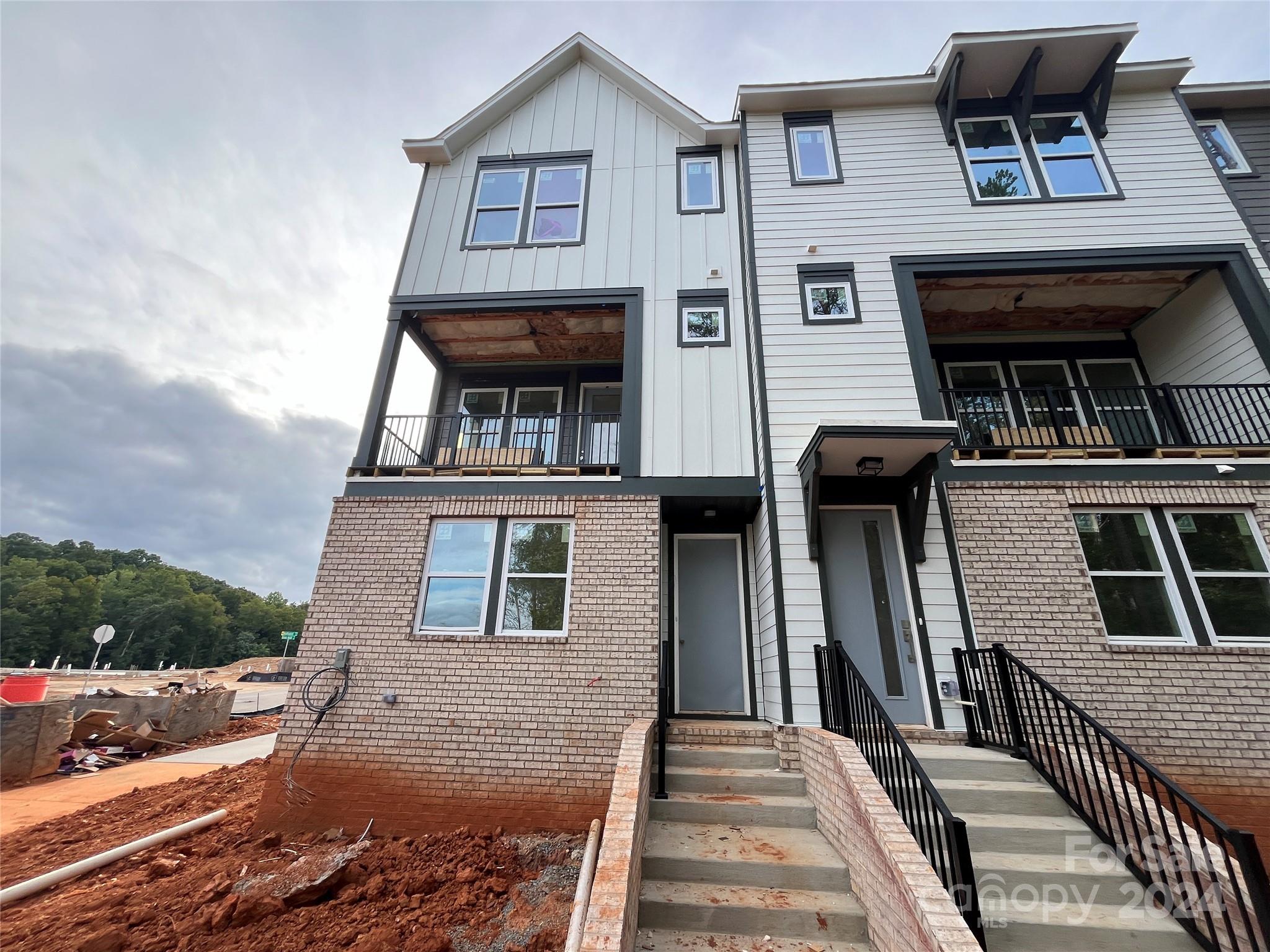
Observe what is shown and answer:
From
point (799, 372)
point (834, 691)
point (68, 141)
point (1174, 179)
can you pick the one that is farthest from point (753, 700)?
point (68, 141)

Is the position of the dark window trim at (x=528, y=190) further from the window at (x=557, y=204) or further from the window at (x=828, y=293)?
the window at (x=828, y=293)

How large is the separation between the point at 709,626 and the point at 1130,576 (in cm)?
496

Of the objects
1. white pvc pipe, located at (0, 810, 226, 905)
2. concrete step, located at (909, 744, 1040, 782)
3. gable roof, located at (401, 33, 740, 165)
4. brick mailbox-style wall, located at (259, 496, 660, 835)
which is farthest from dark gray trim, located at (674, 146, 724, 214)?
white pvc pipe, located at (0, 810, 226, 905)

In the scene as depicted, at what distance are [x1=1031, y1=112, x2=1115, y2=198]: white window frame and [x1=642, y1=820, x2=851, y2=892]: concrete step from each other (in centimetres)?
953

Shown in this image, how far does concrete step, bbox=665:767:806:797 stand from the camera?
15.0 ft

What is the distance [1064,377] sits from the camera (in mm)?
8383

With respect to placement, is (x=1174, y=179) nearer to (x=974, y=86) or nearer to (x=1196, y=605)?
(x=974, y=86)

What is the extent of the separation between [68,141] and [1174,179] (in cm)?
2206

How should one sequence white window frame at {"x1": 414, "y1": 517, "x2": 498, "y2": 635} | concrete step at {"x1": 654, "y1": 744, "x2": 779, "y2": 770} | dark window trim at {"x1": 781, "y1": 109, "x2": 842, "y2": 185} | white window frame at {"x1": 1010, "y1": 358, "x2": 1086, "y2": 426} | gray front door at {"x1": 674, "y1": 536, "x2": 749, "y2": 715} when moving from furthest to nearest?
white window frame at {"x1": 1010, "y1": 358, "x2": 1086, "y2": 426}, dark window trim at {"x1": 781, "y1": 109, "x2": 842, "y2": 185}, gray front door at {"x1": 674, "y1": 536, "x2": 749, "y2": 715}, white window frame at {"x1": 414, "y1": 517, "x2": 498, "y2": 635}, concrete step at {"x1": 654, "y1": 744, "x2": 779, "y2": 770}

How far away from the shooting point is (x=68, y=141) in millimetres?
11203

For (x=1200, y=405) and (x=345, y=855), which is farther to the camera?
(x=1200, y=405)

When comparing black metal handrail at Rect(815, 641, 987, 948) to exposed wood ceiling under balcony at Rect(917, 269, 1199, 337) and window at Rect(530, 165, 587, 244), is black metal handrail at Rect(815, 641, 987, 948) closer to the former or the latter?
exposed wood ceiling under balcony at Rect(917, 269, 1199, 337)

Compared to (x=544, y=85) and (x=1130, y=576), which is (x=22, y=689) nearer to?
(x=544, y=85)

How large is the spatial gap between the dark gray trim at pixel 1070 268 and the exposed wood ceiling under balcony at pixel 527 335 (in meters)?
4.26
